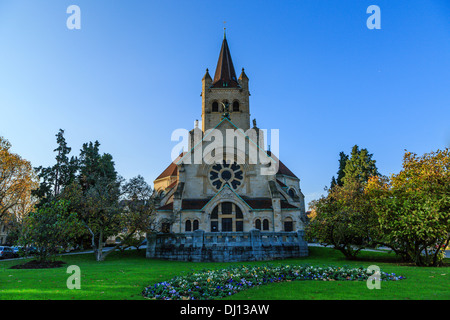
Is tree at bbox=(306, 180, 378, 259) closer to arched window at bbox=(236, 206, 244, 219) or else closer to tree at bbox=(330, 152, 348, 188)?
arched window at bbox=(236, 206, 244, 219)

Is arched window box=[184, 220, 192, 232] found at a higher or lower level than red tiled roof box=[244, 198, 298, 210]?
lower

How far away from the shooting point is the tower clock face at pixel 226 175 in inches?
1436

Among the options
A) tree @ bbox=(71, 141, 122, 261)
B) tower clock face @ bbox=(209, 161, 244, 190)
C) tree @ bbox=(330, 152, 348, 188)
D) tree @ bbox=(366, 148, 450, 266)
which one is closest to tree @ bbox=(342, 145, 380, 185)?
tree @ bbox=(330, 152, 348, 188)

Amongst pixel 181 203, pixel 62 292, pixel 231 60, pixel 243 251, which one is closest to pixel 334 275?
pixel 62 292

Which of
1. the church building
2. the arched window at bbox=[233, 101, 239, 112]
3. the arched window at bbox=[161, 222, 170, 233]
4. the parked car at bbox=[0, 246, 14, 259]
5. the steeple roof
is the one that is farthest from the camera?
the steeple roof

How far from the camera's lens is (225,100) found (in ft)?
163

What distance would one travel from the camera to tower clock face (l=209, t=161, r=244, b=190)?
36469mm

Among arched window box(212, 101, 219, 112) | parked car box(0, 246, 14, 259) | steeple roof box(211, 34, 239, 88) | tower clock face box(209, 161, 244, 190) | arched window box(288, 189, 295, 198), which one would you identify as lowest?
parked car box(0, 246, 14, 259)

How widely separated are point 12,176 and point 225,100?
100 ft

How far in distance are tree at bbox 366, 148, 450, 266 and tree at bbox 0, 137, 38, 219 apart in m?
34.5

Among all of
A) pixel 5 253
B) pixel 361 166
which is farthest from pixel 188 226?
pixel 361 166

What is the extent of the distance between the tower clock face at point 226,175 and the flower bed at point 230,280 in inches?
890

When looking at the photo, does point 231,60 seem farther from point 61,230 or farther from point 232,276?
point 232,276

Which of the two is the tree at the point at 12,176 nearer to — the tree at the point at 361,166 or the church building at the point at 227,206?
the church building at the point at 227,206
